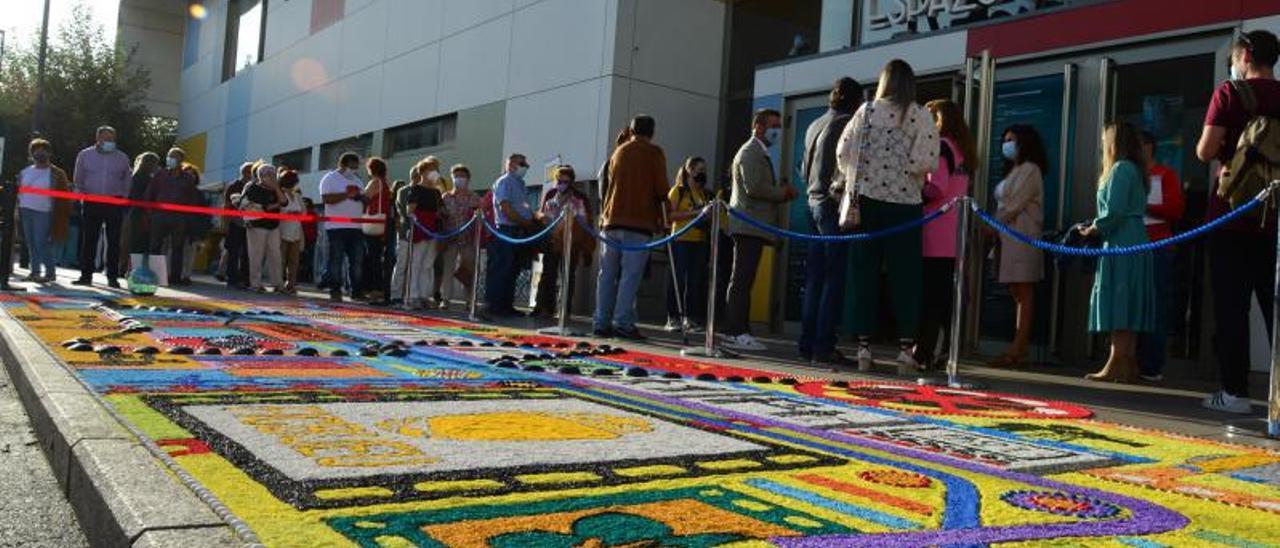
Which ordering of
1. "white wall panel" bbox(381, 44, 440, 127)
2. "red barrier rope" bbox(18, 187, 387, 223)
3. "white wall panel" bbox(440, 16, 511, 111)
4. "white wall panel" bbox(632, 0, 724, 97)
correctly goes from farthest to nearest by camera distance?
"white wall panel" bbox(381, 44, 440, 127) < "white wall panel" bbox(440, 16, 511, 111) < "white wall panel" bbox(632, 0, 724, 97) < "red barrier rope" bbox(18, 187, 387, 223)

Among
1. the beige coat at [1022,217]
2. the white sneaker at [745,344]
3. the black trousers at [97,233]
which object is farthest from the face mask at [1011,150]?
the black trousers at [97,233]

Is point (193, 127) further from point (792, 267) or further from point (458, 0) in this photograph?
point (792, 267)

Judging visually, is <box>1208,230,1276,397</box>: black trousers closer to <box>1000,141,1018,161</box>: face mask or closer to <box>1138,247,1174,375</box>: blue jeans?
<box>1138,247,1174,375</box>: blue jeans

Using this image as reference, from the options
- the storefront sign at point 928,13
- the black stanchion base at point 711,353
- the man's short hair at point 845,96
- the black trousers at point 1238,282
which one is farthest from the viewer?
the storefront sign at point 928,13

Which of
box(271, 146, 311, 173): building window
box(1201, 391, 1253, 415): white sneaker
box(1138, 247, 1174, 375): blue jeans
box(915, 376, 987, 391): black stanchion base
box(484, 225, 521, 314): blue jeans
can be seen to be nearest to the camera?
box(1201, 391, 1253, 415): white sneaker

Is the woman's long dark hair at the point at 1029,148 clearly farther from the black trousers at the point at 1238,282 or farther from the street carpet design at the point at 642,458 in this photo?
the street carpet design at the point at 642,458

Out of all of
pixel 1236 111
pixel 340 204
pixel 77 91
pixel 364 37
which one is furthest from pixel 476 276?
pixel 77 91

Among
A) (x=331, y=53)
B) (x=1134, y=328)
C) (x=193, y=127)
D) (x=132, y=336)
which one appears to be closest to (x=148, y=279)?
(x=132, y=336)

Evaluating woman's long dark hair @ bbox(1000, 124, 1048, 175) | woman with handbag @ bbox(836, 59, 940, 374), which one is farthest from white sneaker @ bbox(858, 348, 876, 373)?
woman's long dark hair @ bbox(1000, 124, 1048, 175)

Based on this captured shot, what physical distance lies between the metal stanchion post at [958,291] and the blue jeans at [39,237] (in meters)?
11.1

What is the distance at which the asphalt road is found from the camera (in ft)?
7.93

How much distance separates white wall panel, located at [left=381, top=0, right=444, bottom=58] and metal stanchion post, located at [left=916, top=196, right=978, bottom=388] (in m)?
14.1

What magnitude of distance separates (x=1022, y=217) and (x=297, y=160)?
2151 cm

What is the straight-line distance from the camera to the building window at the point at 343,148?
21.4 meters
